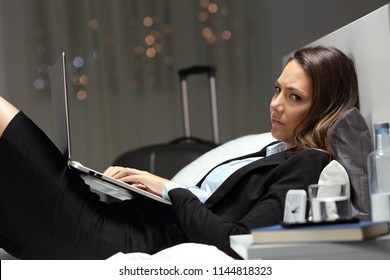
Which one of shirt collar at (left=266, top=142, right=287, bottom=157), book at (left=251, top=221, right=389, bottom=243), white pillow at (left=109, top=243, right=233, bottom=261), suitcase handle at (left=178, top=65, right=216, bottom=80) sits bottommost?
white pillow at (left=109, top=243, right=233, bottom=261)

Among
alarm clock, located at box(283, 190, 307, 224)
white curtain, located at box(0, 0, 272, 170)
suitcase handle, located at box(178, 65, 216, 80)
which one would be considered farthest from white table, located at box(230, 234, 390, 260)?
white curtain, located at box(0, 0, 272, 170)

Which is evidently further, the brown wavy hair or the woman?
the brown wavy hair

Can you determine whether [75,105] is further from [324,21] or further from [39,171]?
[39,171]

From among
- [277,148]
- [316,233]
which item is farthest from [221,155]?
[316,233]

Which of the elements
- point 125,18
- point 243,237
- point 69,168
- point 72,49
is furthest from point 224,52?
point 243,237

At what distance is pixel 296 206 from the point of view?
4.74ft

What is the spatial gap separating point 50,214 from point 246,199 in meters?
0.47

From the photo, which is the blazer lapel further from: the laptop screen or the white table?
the white table

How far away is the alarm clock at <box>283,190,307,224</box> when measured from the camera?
4.70 feet

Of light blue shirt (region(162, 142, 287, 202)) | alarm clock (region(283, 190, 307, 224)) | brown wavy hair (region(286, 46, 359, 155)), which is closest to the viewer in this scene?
alarm clock (region(283, 190, 307, 224))

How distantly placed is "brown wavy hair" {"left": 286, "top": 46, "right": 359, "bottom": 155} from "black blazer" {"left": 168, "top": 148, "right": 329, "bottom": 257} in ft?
0.24

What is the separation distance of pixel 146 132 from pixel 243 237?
3.14 meters

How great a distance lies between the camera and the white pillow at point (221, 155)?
238cm

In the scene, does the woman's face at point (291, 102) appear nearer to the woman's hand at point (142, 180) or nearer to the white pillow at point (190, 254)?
the woman's hand at point (142, 180)
